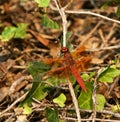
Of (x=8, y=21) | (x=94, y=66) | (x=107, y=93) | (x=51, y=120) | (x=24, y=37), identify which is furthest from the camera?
(x=8, y=21)

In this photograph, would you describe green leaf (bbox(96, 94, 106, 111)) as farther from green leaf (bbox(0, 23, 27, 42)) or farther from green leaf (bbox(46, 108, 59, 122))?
green leaf (bbox(0, 23, 27, 42))

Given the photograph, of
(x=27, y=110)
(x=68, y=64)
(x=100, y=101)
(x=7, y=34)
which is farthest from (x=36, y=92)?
(x=7, y=34)

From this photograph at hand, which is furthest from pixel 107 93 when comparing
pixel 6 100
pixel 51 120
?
pixel 6 100

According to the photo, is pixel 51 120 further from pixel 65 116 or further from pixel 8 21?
pixel 8 21

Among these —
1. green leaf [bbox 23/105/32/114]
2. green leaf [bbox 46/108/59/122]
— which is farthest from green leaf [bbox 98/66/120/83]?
green leaf [bbox 23/105/32/114]

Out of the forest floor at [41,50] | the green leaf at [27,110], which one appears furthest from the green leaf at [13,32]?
the green leaf at [27,110]

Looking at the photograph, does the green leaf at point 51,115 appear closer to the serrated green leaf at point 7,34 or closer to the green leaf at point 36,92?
the green leaf at point 36,92
